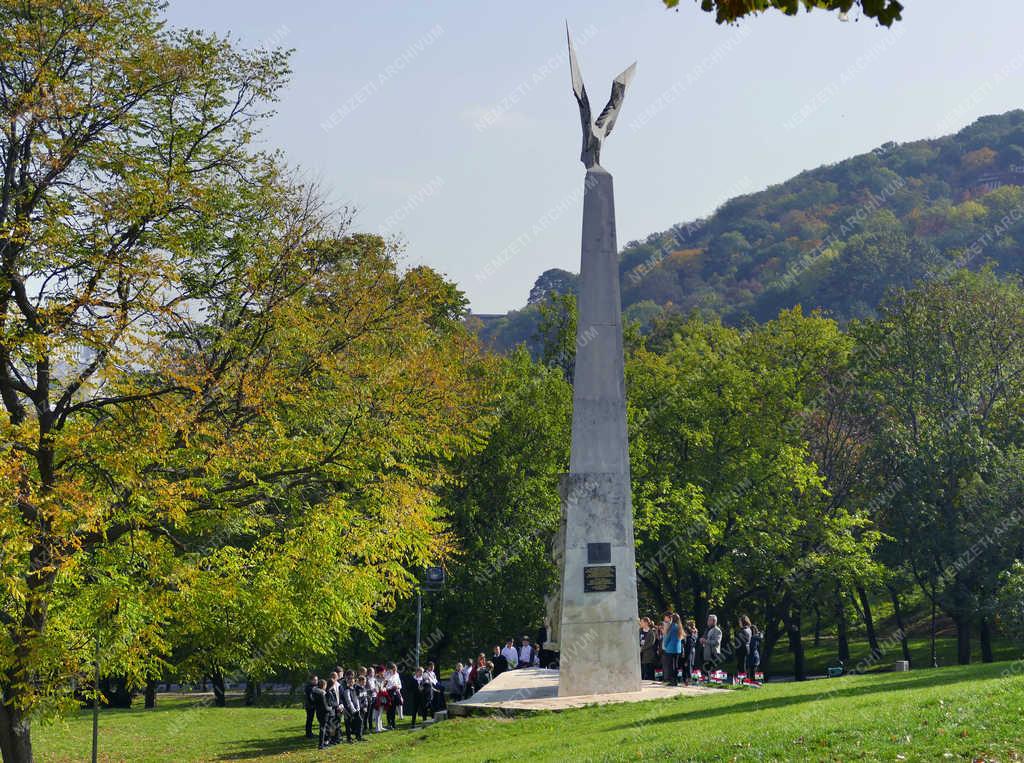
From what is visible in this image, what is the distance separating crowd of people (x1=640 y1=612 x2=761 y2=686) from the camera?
23.1m

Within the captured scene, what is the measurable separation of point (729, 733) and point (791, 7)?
30.3 feet

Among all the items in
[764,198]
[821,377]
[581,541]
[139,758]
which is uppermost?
[764,198]

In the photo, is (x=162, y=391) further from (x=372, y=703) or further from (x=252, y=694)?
(x=252, y=694)

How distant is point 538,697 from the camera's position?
21.9 metres

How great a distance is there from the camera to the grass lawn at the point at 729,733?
38.1 ft

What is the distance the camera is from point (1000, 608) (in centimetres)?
3241

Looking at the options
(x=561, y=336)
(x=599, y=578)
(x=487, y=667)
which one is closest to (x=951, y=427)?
(x=561, y=336)

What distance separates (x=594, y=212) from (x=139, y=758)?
14071 millimetres

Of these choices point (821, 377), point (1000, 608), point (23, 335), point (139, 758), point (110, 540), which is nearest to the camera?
point (23, 335)

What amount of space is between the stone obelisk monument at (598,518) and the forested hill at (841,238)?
5506 cm

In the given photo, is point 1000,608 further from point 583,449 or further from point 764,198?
point 764,198

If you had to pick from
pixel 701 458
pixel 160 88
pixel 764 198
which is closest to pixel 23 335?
pixel 160 88

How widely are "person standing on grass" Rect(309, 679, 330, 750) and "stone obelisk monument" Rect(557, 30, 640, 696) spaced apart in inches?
196

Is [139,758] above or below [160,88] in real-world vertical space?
below
